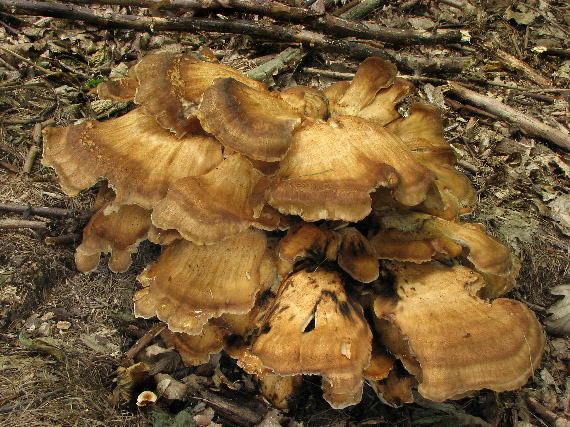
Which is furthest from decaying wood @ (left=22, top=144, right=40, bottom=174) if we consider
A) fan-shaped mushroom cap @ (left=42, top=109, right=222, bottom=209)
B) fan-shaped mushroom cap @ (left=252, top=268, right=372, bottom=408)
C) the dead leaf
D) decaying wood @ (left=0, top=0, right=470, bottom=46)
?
the dead leaf

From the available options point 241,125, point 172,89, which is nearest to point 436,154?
point 241,125

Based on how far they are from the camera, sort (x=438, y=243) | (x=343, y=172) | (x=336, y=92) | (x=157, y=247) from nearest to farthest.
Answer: (x=343, y=172)
(x=438, y=243)
(x=336, y=92)
(x=157, y=247)

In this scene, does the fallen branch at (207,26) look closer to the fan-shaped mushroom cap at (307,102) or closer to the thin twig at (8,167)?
the fan-shaped mushroom cap at (307,102)

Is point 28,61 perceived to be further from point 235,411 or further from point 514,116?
point 514,116

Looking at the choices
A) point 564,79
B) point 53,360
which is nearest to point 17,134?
point 53,360

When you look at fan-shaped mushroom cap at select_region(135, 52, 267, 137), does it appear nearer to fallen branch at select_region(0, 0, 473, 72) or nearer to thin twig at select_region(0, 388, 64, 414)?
fallen branch at select_region(0, 0, 473, 72)

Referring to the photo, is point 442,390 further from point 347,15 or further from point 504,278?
point 347,15

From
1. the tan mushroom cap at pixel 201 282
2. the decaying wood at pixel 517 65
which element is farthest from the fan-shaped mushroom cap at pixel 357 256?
the decaying wood at pixel 517 65
